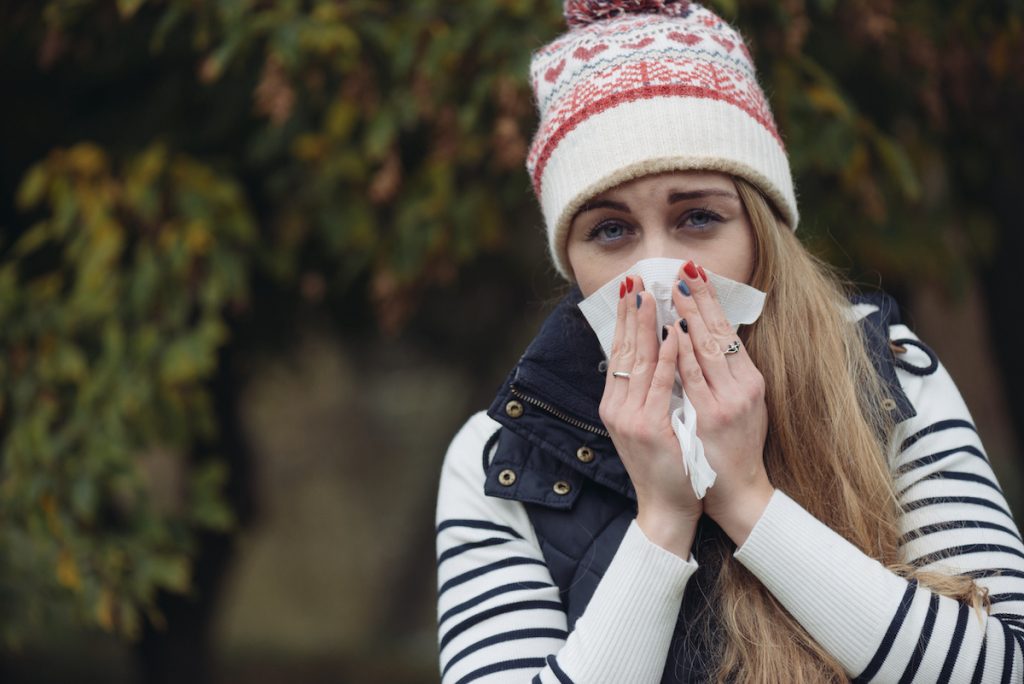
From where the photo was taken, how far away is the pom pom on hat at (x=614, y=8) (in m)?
2.10

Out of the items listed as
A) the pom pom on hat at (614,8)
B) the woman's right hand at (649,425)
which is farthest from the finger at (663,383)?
the pom pom on hat at (614,8)

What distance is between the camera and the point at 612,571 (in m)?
1.77

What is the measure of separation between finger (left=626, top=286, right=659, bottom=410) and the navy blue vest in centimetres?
18

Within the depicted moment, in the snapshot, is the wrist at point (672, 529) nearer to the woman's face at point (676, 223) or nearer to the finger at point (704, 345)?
the finger at point (704, 345)

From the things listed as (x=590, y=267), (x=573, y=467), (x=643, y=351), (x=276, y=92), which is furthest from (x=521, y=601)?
(x=276, y=92)

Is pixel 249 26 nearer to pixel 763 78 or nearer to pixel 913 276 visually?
pixel 763 78

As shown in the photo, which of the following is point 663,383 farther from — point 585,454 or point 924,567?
point 924,567

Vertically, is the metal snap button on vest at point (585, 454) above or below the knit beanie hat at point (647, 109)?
below

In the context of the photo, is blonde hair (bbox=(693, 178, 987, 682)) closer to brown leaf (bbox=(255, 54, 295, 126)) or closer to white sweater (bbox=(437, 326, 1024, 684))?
white sweater (bbox=(437, 326, 1024, 684))

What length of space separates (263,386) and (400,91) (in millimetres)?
2650

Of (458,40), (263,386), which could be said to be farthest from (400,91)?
(263,386)

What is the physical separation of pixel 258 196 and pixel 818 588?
3051 mm

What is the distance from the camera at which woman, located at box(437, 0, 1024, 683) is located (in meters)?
1.70

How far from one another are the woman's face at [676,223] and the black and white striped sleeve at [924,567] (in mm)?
453
